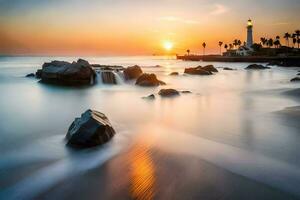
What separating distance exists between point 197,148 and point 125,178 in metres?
2.54

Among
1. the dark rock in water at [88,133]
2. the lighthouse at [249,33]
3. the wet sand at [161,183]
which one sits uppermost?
the lighthouse at [249,33]

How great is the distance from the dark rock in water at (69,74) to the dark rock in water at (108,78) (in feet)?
3.85

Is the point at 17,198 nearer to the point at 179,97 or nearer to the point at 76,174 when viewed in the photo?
the point at 76,174

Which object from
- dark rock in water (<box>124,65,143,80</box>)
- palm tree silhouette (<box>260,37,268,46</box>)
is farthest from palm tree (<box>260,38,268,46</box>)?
dark rock in water (<box>124,65,143,80</box>)

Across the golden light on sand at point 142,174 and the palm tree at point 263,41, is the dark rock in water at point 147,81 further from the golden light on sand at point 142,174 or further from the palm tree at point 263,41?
the palm tree at point 263,41

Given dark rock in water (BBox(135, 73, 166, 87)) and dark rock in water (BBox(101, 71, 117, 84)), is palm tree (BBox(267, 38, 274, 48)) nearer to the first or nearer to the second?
dark rock in water (BBox(101, 71, 117, 84))

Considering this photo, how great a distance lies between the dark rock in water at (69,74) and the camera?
25875 mm

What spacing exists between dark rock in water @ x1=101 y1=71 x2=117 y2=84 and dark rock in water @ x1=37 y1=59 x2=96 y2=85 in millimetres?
1173

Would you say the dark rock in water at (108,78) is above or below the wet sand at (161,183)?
above

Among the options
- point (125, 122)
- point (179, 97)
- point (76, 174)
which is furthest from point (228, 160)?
point (179, 97)

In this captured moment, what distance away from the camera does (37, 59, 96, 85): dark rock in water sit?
25.9 meters

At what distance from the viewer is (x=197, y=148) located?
705cm

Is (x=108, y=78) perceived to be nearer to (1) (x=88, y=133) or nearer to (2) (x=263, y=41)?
(1) (x=88, y=133)

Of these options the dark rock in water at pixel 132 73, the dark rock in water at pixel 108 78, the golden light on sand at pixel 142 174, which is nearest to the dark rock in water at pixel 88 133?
the golden light on sand at pixel 142 174
